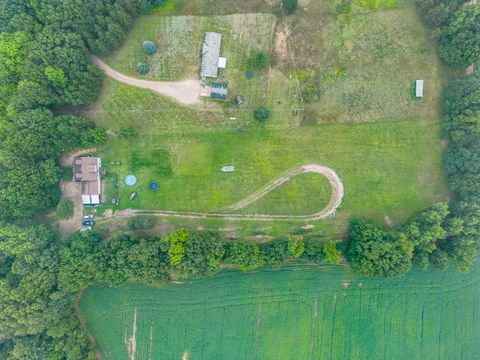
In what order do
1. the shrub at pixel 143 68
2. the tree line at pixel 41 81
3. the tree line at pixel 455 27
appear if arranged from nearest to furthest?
the tree line at pixel 41 81
the tree line at pixel 455 27
the shrub at pixel 143 68

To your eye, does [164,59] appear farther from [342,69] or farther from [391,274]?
[391,274]

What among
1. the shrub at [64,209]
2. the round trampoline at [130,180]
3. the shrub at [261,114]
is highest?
the shrub at [261,114]

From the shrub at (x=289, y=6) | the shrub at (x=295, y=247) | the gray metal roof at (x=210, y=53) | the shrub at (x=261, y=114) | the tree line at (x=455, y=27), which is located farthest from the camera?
the gray metal roof at (x=210, y=53)

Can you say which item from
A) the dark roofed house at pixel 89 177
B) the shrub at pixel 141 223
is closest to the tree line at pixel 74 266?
the shrub at pixel 141 223

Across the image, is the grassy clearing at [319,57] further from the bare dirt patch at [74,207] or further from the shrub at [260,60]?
the bare dirt patch at [74,207]

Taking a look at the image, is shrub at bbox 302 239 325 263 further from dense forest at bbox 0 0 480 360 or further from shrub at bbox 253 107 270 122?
shrub at bbox 253 107 270 122

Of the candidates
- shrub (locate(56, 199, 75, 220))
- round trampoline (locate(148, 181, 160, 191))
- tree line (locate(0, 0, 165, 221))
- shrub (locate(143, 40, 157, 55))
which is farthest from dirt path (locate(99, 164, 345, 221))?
shrub (locate(143, 40, 157, 55))

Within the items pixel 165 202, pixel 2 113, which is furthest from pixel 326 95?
pixel 2 113

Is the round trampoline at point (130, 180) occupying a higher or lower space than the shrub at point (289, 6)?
lower

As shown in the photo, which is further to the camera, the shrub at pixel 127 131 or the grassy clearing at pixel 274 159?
the grassy clearing at pixel 274 159
